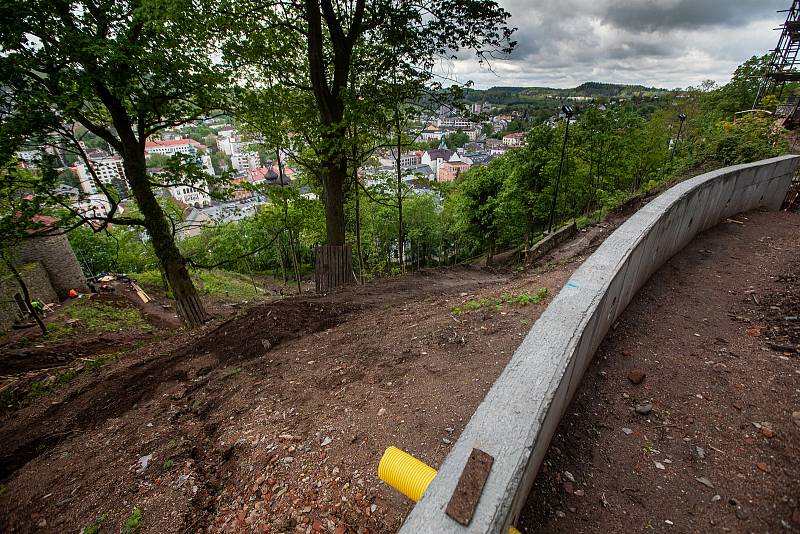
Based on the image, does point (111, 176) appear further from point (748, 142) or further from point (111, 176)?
point (748, 142)

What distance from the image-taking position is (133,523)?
260 cm

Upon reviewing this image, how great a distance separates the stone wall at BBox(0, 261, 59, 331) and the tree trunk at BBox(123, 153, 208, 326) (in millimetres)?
7193

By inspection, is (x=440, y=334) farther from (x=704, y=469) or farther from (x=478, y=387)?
(x=704, y=469)

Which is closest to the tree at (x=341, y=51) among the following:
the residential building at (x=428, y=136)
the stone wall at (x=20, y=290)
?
the residential building at (x=428, y=136)

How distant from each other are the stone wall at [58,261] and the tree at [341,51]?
A: 1732 cm

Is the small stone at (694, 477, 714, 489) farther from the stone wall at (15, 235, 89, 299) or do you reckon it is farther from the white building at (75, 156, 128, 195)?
the stone wall at (15, 235, 89, 299)

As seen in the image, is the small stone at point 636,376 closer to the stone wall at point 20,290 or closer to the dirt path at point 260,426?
the dirt path at point 260,426

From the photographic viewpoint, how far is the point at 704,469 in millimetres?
2121

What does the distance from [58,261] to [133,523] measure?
72.4 feet

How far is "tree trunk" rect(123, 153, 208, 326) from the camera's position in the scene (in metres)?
7.44

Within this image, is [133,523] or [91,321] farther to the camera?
[91,321]

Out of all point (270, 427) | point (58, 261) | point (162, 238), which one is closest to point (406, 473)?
point (270, 427)

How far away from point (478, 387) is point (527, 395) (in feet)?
4.86

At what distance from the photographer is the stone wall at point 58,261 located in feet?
55.1
